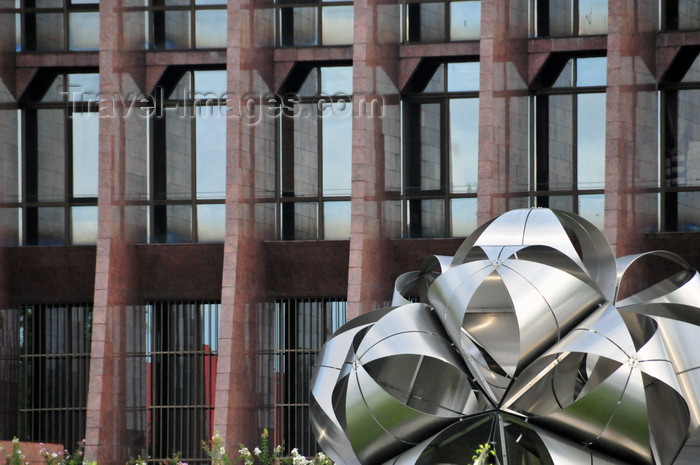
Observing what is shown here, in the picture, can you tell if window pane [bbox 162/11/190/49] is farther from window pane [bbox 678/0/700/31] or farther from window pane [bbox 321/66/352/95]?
window pane [bbox 678/0/700/31]

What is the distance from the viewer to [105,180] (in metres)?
28.0

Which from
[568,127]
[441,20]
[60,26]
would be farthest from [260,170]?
[568,127]

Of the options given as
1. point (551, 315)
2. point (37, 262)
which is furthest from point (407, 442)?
point (37, 262)

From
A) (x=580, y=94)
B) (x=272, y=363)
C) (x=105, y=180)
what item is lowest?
(x=272, y=363)

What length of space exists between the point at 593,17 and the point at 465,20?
2.71 m

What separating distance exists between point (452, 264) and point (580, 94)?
1409 cm

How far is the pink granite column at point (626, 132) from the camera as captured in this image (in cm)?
2569

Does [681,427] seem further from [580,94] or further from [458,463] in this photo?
[580,94]

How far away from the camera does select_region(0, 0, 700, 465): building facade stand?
27062 millimetres

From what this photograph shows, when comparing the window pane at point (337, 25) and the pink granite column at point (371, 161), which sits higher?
the window pane at point (337, 25)

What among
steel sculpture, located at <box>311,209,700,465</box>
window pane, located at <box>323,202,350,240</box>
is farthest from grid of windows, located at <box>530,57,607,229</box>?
steel sculpture, located at <box>311,209,700,465</box>

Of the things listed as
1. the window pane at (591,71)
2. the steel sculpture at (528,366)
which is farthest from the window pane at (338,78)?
the steel sculpture at (528,366)

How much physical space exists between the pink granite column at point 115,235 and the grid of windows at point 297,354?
3.16 m

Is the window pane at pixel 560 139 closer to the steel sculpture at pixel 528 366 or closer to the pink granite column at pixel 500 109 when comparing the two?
the pink granite column at pixel 500 109
